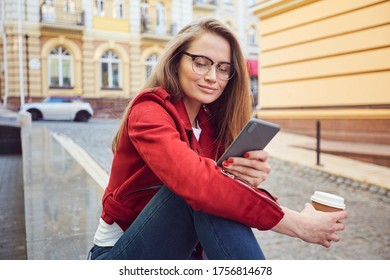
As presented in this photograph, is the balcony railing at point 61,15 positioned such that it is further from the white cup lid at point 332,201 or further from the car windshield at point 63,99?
the white cup lid at point 332,201

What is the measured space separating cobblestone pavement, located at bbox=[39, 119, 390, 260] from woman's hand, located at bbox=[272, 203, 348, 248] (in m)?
0.94

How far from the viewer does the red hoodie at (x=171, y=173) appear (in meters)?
0.72

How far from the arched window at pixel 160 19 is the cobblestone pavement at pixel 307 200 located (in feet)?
1.84

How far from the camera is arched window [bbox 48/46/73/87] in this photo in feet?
6.79

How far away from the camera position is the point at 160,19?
2.05m

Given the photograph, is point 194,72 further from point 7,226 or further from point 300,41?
point 300,41

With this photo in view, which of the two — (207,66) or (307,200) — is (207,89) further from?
(307,200)

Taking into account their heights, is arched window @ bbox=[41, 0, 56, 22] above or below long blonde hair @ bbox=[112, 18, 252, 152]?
above

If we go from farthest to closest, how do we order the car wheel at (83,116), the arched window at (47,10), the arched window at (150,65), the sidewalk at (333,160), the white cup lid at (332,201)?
1. the car wheel at (83,116)
2. the sidewalk at (333,160)
3. the arched window at (47,10)
4. the arched window at (150,65)
5. the white cup lid at (332,201)

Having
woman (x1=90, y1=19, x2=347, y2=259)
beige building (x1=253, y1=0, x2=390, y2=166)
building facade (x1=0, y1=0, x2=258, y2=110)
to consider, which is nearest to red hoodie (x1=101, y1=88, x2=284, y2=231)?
woman (x1=90, y1=19, x2=347, y2=259)

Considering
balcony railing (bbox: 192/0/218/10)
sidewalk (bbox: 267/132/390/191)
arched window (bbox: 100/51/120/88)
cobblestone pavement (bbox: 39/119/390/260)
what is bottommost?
cobblestone pavement (bbox: 39/119/390/260)

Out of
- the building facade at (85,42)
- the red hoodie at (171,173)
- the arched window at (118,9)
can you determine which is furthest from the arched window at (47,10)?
the red hoodie at (171,173)

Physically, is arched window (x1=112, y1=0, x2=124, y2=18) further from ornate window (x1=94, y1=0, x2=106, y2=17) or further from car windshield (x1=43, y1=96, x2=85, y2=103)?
car windshield (x1=43, y1=96, x2=85, y2=103)
